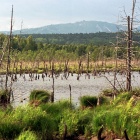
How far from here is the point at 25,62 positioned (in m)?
102

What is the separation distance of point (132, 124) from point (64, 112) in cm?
343

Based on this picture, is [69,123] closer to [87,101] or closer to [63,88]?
[87,101]

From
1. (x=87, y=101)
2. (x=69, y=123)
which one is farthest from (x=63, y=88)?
(x=69, y=123)

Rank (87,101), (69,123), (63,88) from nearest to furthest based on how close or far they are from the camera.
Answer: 1. (69,123)
2. (87,101)
3. (63,88)

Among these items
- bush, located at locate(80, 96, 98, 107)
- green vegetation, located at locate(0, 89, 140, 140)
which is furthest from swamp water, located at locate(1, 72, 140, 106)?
green vegetation, located at locate(0, 89, 140, 140)

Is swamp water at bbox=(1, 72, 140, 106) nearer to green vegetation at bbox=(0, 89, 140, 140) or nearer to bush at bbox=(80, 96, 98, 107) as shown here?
bush at bbox=(80, 96, 98, 107)

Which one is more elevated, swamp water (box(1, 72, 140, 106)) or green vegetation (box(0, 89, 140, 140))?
green vegetation (box(0, 89, 140, 140))

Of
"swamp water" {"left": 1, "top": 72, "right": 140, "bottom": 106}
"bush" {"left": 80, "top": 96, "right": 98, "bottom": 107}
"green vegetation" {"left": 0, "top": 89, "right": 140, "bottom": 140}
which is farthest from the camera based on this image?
"swamp water" {"left": 1, "top": 72, "right": 140, "bottom": 106}

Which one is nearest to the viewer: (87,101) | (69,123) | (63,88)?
(69,123)

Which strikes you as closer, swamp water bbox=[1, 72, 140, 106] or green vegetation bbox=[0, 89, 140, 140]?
green vegetation bbox=[0, 89, 140, 140]

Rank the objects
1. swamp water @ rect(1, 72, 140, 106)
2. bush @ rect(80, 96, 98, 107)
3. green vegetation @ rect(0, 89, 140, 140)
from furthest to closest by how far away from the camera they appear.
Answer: swamp water @ rect(1, 72, 140, 106) → bush @ rect(80, 96, 98, 107) → green vegetation @ rect(0, 89, 140, 140)

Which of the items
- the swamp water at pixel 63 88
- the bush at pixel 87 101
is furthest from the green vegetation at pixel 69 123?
the swamp water at pixel 63 88

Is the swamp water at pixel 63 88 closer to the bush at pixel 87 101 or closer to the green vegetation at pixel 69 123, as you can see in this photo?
the bush at pixel 87 101

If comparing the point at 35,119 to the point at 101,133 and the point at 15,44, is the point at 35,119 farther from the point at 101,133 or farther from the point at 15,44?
the point at 15,44
